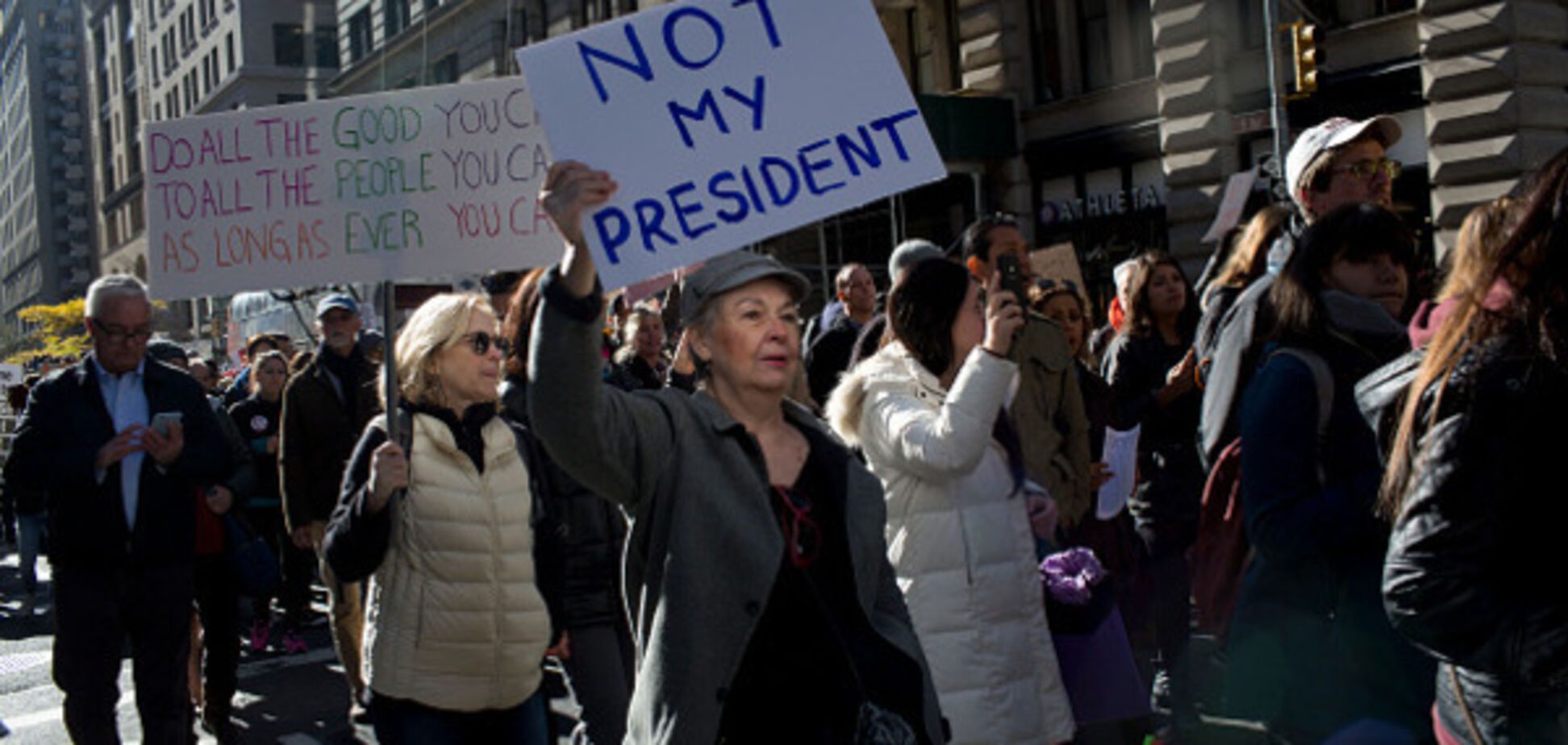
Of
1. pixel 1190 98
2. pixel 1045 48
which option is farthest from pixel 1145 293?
pixel 1045 48

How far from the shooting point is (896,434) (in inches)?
148

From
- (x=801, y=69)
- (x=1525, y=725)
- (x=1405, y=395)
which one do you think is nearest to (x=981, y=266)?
(x=801, y=69)

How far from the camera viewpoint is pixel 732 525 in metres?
2.67

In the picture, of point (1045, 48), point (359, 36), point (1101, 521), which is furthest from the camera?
point (359, 36)

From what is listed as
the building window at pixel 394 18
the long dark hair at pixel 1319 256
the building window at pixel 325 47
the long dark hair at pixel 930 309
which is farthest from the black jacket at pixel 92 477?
the building window at pixel 325 47

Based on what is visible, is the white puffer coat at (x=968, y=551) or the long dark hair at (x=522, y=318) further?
the long dark hair at (x=522, y=318)

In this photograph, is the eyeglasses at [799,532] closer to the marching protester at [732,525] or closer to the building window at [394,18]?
the marching protester at [732,525]

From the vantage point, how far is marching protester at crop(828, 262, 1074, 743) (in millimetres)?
3674

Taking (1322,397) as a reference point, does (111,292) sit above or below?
above

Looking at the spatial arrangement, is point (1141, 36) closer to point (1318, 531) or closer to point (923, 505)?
point (923, 505)

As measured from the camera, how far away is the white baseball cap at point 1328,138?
439 centimetres

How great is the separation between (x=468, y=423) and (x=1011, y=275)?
164 centimetres

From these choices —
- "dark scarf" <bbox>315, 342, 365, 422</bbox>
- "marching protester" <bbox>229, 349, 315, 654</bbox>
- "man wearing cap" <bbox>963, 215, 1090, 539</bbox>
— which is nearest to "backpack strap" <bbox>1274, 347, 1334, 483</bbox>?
"man wearing cap" <bbox>963, 215, 1090, 539</bbox>

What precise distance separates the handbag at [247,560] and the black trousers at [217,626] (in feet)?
0.87
